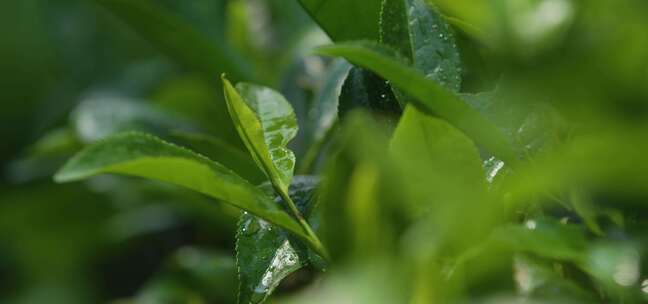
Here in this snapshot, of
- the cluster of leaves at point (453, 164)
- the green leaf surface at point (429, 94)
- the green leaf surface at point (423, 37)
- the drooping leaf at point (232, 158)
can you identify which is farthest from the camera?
the drooping leaf at point (232, 158)

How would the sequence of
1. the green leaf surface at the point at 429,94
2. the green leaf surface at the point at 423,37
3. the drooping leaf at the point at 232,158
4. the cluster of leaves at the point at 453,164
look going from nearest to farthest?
1. the cluster of leaves at the point at 453,164
2. the green leaf surface at the point at 429,94
3. the green leaf surface at the point at 423,37
4. the drooping leaf at the point at 232,158

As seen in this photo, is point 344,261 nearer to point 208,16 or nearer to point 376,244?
point 376,244

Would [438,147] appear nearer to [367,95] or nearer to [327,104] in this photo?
[367,95]

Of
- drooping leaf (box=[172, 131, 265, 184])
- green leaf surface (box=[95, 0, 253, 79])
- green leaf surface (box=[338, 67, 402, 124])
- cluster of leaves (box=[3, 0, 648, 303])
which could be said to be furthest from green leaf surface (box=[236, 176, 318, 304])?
green leaf surface (box=[95, 0, 253, 79])

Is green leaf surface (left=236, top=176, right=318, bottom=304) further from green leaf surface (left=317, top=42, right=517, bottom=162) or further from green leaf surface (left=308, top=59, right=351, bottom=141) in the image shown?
green leaf surface (left=308, top=59, right=351, bottom=141)

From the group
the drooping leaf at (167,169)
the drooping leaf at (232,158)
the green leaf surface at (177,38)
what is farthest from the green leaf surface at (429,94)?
the green leaf surface at (177,38)

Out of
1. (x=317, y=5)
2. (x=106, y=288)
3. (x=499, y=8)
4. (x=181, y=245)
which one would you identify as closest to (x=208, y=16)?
(x=181, y=245)

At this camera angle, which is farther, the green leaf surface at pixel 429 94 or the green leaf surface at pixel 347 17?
the green leaf surface at pixel 347 17

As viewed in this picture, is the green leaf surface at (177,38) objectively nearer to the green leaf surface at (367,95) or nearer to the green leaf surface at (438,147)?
the green leaf surface at (367,95)
